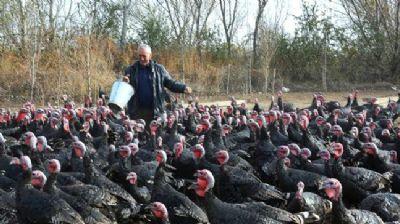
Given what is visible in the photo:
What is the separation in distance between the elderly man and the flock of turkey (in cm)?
38

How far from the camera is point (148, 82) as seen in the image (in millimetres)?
9617

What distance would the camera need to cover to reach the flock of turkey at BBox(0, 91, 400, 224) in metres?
6.12

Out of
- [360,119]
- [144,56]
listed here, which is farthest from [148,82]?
[360,119]

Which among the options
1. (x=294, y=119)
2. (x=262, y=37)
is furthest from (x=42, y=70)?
(x=294, y=119)

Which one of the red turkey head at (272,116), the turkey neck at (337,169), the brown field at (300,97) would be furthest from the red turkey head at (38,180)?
the brown field at (300,97)

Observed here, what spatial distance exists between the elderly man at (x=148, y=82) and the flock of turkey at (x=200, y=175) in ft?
1.25

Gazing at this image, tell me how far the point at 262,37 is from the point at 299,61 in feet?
12.2

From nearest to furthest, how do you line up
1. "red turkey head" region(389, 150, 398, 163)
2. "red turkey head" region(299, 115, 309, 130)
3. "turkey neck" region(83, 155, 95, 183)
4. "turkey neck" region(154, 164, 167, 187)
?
1. "turkey neck" region(154, 164, 167, 187)
2. "turkey neck" region(83, 155, 95, 183)
3. "red turkey head" region(389, 150, 398, 163)
4. "red turkey head" region(299, 115, 309, 130)

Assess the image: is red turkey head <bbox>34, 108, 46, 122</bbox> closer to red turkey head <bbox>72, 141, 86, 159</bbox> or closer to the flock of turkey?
the flock of turkey

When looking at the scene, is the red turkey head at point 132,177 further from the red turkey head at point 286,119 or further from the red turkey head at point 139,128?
the red turkey head at point 286,119

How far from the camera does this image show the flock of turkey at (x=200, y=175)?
6121 millimetres

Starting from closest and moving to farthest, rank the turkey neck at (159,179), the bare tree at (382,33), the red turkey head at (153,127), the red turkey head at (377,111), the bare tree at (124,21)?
the turkey neck at (159,179) → the red turkey head at (153,127) → the red turkey head at (377,111) → the bare tree at (124,21) → the bare tree at (382,33)

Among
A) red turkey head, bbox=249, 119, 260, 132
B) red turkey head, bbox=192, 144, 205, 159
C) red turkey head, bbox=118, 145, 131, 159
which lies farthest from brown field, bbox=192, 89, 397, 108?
red turkey head, bbox=118, 145, 131, 159

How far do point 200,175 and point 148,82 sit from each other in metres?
3.69
